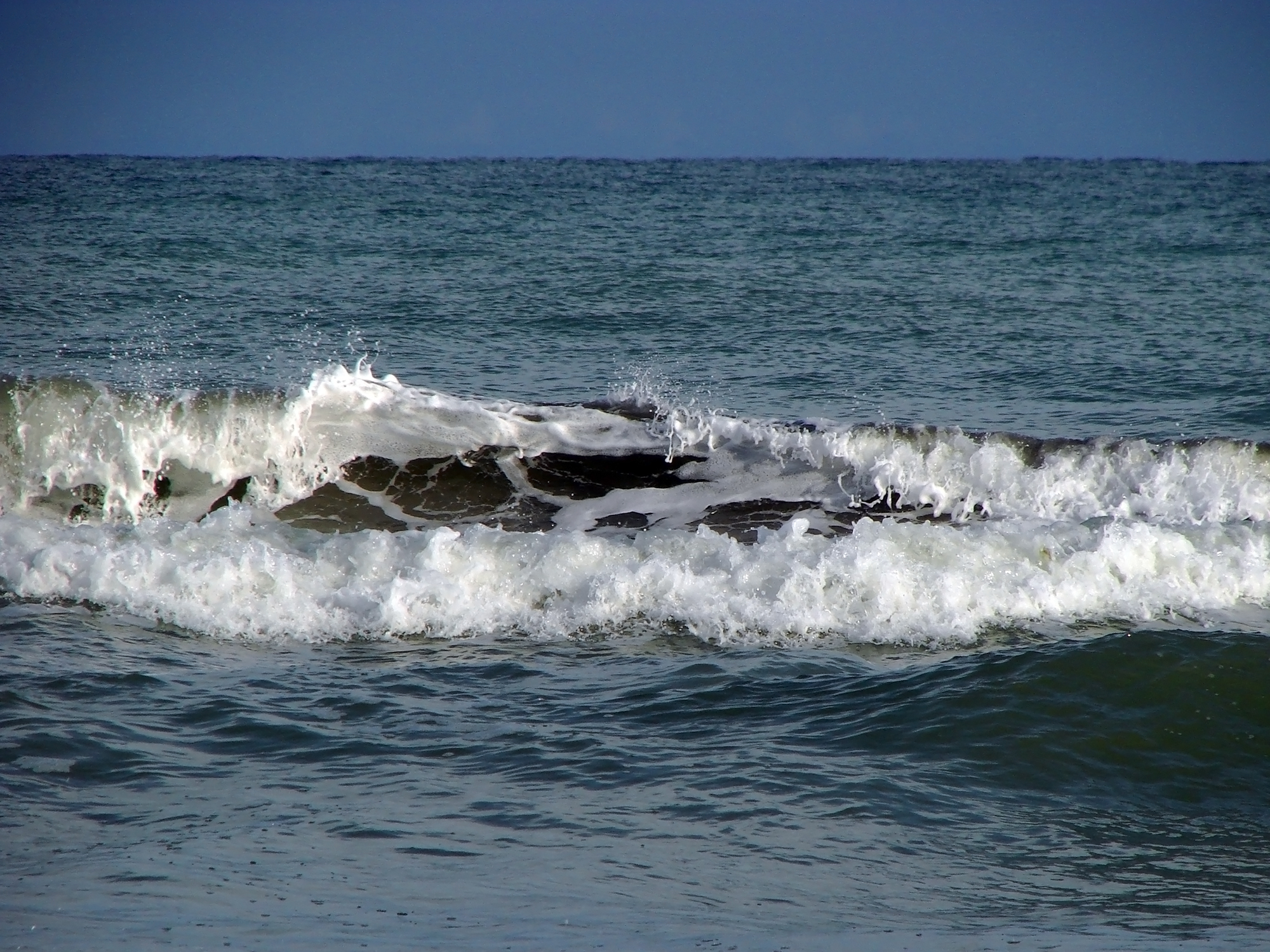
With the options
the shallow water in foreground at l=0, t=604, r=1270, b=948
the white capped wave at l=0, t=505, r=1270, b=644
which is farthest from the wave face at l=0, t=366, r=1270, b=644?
the shallow water in foreground at l=0, t=604, r=1270, b=948

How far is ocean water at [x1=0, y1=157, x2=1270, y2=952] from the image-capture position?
394 cm

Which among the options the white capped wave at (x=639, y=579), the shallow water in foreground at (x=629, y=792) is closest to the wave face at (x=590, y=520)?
the white capped wave at (x=639, y=579)

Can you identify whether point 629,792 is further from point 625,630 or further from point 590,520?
point 590,520

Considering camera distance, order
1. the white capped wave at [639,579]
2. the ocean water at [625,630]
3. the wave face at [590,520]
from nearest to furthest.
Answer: the ocean water at [625,630] < the white capped wave at [639,579] < the wave face at [590,520]

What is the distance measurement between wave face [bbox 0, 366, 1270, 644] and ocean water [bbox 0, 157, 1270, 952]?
3 centimetres

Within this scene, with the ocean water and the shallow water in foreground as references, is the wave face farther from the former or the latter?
the shallow water in foreground

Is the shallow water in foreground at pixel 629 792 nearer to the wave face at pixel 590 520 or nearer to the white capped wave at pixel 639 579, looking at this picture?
the white capped wave at pixel 639 579

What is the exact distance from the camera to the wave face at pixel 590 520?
6.95m

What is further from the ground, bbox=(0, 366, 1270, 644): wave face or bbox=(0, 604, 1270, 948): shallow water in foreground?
bbox=(0, 366, 1270, 644): wave face

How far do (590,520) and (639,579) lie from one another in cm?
220

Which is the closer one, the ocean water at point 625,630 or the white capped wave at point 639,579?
the ocean water at point 625,630

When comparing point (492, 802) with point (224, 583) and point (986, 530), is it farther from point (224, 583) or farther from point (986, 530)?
point (986, 530)

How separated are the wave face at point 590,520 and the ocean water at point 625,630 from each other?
0.03m

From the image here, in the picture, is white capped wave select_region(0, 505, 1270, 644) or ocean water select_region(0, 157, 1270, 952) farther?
white capped wave select_region(0, 505, 1270, 644)
